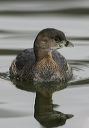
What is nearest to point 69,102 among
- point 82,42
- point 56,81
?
point 56,81

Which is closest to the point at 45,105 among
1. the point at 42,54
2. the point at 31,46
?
the point at 42,54

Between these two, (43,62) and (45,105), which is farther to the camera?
(43,62)

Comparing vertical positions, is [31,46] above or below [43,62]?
above

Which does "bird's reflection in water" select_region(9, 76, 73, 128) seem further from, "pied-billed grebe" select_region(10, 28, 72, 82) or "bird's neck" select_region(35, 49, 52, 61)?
"bird's neck" select_region(35, 49, 52, 61)

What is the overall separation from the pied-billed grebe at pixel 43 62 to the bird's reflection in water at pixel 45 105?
22 centimetres

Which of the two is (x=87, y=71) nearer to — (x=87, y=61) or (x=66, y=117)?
(x=87, y=61)

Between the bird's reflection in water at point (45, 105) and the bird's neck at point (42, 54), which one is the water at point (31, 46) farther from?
the bird's neck at point (42, 54)

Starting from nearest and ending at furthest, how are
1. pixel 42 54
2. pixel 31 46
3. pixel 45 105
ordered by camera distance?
pixel 45 105
pixel 42 54
pixel 31 46

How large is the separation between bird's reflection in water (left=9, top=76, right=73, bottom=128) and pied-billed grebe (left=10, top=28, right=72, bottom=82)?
0.73 feet

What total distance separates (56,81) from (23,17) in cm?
420

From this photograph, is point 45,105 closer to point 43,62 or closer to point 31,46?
point 43,62

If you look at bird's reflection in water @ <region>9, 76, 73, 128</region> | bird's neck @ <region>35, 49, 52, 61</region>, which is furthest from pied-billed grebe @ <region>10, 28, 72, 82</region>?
bird's reflection in water @ <region>9, 76, 73, 128</region>

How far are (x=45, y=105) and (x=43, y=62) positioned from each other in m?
1.93

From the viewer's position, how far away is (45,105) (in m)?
15.0
